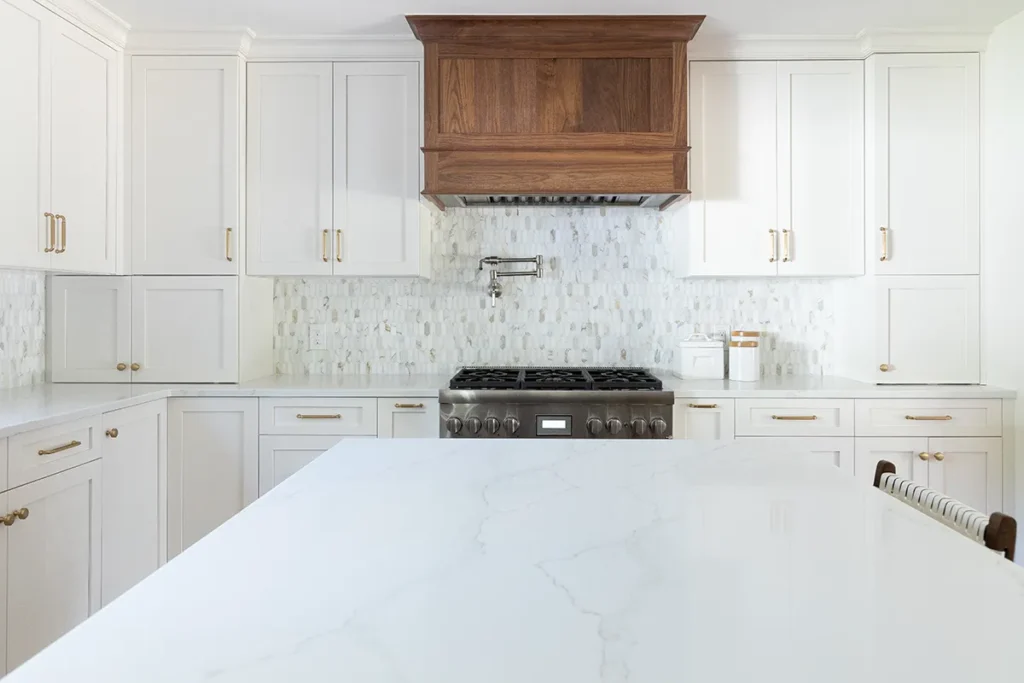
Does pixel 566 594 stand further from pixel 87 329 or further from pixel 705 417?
pixel 87 329

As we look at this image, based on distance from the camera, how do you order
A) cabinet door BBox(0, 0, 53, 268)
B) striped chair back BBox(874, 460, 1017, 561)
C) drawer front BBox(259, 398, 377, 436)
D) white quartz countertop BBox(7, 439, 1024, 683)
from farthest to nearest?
drawer front BBox(259, 398, 377, 436) → cabinet door BBox(0, 0, 53, 268) → striped chair back BBox(874, 460, 1017, 561) → white quartz countertop BBox(7, 439, 1024, 683)

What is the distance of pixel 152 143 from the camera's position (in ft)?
10.1

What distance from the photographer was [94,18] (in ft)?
9.27

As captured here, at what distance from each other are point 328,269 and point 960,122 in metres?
2.88

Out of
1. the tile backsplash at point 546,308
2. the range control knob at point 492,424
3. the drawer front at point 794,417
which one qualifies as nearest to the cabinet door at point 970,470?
the drawer front at point 794,417

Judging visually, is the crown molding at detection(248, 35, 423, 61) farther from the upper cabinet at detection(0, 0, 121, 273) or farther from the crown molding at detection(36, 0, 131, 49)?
the upper cabinet at detection(0, 0, 121, 273)

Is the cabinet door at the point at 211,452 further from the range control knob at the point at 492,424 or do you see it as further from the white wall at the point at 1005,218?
the white wall at the point at 1005,218

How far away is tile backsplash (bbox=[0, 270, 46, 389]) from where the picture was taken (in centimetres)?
290

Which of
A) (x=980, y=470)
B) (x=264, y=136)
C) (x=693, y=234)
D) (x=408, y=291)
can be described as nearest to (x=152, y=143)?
(x=264, y=136)

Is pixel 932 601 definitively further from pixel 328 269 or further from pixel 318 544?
pixel 328 269

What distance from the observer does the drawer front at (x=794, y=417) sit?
116 inches

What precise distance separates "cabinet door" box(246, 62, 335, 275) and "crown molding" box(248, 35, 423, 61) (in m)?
0.05

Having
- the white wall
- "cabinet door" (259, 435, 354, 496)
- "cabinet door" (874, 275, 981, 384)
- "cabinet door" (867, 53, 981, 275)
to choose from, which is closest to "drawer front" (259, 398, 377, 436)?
"cabinet door" (259, 435, 354, 496)

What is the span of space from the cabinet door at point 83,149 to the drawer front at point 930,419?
3.26m
